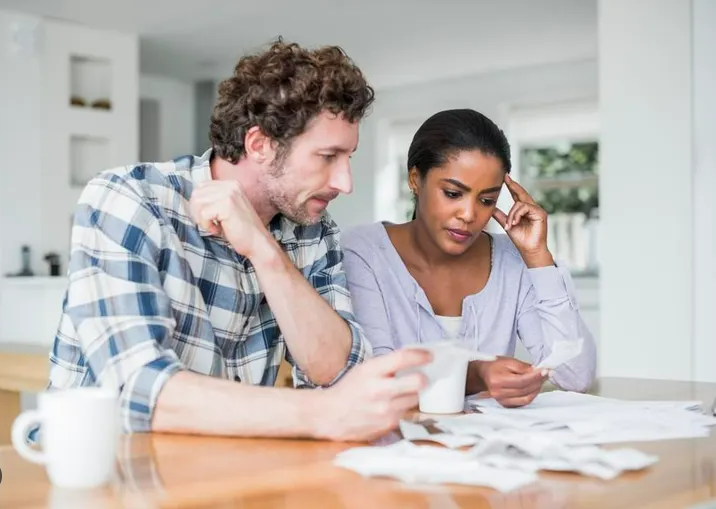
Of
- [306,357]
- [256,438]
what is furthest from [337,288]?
[256,438]

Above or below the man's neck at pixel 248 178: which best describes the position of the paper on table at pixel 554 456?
below

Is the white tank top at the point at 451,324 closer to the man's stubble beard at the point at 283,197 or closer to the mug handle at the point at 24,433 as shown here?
the man's stubble beard at the point at 283,197

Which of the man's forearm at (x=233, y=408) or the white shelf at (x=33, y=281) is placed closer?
the man's forearm at (x=233, y=408)

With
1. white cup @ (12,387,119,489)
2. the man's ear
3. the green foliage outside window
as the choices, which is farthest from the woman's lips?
the green foliage outside window

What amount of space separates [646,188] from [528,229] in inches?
60.0

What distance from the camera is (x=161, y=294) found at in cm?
133

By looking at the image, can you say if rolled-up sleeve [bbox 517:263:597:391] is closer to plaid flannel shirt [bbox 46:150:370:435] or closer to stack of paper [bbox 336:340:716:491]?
stack of paper [bbox 336:340:716:491]

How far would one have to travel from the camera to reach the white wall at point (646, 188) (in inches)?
130

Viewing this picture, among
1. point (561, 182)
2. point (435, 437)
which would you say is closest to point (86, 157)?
point (561, 182)

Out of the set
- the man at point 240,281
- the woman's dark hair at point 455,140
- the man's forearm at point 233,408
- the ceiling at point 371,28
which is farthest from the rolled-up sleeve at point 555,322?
the ceiling at point 371,28

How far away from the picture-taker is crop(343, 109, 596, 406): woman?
6.38 feet

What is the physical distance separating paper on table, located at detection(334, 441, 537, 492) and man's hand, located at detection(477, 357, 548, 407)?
0.46 m

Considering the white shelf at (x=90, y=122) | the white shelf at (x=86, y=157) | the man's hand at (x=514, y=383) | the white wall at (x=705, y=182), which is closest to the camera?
the man's hand at (x=514, y=383)

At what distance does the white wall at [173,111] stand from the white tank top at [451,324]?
6.57m
